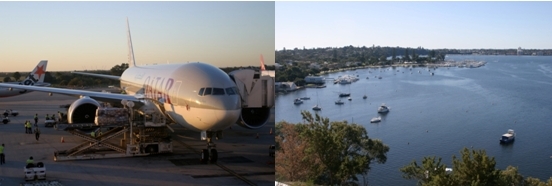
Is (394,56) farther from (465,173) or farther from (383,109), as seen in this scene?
(465,173)

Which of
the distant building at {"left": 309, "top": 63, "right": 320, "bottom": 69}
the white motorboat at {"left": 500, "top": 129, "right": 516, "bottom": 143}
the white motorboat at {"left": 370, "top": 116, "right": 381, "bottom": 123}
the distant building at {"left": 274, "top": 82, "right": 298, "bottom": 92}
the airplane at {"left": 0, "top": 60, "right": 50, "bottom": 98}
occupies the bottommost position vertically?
the white motorboat at {"left": 500, "top": 129, "right": 516, "bottom": 143}

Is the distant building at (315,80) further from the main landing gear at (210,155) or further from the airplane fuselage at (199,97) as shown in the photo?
the main landing gear at (210,155)

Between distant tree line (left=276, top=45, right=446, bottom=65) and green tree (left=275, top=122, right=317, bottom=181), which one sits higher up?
distant tree line (left=276, top=45, right=446, bottom=65)

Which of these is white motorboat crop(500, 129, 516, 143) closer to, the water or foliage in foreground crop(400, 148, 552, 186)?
the water

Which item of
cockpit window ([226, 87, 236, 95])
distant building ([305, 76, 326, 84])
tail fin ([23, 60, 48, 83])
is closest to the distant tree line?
distant building ([305, 76, 326, 84])

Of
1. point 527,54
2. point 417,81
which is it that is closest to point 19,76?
point 417,81
